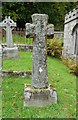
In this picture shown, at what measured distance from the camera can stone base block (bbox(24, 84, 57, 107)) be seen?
805 centimetres

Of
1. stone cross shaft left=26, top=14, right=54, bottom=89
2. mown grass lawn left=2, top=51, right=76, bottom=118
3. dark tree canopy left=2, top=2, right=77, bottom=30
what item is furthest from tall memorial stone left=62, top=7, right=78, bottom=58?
dark tree canopy left=2, top=2, right=77, bottom=30

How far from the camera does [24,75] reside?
424 inches

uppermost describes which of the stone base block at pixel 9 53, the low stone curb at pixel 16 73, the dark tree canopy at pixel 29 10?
the dark tree canopy at pixel 29 10

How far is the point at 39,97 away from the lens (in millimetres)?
8094

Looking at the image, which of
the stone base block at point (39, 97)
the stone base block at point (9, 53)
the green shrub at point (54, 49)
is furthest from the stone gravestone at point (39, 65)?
the green shrub at point (54, 49)

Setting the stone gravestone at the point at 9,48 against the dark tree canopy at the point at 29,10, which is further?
the dark tree canopy at the point at 29,10

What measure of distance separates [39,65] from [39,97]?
0.98 m

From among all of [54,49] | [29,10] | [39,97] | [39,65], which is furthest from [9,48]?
[29,10]

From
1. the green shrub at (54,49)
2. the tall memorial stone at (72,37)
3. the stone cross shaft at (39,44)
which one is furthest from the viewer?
the green shrub at (54,49)

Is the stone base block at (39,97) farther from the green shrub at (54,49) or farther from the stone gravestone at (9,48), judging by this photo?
the green shrub at (54,49)

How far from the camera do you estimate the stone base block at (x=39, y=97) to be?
8047 mm

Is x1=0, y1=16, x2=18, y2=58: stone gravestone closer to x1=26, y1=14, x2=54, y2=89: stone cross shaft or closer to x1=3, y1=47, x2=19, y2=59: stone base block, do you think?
x1=3, y1=47, x2=19, y2=59: stone base block

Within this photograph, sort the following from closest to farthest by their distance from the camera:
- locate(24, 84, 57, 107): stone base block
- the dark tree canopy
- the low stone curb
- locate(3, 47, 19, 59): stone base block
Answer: locate(24, 84, 57, 107): stone base block < the low stone curb < locate(3, 47, 19, 59): stone base block < the dark tree canopy

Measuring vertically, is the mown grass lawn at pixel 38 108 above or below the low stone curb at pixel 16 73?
below
